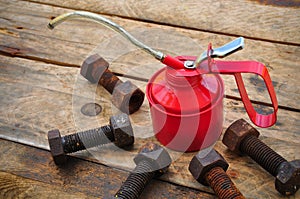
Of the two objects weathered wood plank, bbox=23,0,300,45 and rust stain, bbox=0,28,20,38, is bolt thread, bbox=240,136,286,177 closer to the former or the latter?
weathered wood plank, bbox=23,0,300,45

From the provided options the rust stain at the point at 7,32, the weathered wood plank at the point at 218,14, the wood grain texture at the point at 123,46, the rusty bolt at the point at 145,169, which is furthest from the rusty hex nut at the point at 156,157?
the rust stain at the point at 7,32

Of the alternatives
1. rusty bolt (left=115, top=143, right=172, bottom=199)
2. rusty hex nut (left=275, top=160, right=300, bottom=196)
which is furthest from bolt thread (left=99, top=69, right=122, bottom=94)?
rusty hex nut (left=275, top=160, right=300, bottom=196)

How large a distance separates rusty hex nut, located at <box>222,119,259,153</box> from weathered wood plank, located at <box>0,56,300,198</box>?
42mm

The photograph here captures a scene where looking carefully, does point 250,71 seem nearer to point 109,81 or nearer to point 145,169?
point 145,169

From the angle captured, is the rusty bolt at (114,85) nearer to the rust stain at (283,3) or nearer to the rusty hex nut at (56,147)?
the rusty hex nut at (56,147)

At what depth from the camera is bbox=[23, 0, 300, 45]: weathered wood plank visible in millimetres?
1733

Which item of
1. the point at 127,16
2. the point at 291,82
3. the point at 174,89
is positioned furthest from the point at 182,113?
the point at 127,16

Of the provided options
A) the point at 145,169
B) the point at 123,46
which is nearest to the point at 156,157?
the point at 145,169

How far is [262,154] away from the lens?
1.27 m

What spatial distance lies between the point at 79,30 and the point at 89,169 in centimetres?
69

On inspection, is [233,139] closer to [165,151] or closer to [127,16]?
[165,151]

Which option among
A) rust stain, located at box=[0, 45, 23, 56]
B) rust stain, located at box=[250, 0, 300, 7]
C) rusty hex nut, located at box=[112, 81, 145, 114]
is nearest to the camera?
rusty hex nut, located at box=[112, 81, 145, 114]

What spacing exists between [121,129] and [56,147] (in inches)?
7.7

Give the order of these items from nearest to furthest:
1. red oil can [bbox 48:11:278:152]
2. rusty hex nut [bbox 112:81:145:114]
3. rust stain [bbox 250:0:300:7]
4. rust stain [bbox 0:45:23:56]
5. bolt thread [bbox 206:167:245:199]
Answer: bolt thread [bbox 206:167:245:199] < red oil can [bbox 48:11:278:152] < rusty hex nut [bbox 112:81:145:114] < rust stain [bbox 0:45:23:56] < rust stain [bbox 250:0:300:7]
